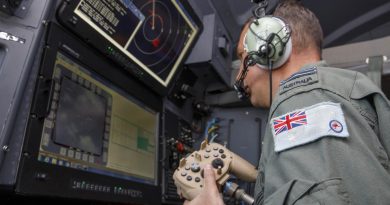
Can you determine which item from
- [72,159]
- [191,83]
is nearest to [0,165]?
[72,159]

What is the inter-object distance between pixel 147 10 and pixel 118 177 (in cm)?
86

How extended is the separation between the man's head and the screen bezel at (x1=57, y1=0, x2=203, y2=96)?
0.65 metres

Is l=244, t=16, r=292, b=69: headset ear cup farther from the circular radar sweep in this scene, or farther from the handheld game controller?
the circular radar sweep

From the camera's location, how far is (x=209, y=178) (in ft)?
4.68

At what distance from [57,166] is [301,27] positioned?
1065mm

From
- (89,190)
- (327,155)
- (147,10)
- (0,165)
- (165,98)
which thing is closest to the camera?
(327,155)

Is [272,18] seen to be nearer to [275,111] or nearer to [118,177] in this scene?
[275,111]

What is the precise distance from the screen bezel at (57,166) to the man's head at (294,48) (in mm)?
708

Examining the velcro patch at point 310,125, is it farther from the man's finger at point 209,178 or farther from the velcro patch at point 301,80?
the man's finger at point 209,178

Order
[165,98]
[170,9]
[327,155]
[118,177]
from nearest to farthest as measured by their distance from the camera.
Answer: [327,155], [118,177], [170,9], [165,98]

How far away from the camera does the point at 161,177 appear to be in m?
2.12

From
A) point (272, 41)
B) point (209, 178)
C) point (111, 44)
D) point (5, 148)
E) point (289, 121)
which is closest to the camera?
point (289, 121)

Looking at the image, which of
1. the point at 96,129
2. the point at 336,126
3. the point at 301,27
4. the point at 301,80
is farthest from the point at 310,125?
the point at 96,129

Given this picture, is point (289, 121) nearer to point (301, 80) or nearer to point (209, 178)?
point (301, 80)
